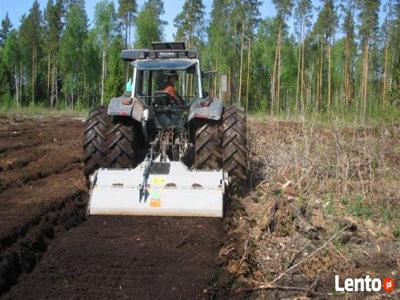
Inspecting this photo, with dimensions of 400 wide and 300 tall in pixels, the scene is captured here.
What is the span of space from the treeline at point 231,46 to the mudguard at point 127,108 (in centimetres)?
2844

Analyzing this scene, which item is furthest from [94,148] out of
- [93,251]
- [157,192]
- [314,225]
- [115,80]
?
[115,80]

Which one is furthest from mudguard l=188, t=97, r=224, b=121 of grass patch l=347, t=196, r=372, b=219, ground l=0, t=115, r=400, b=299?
grass patch l=347, t=196, r=372, b=219

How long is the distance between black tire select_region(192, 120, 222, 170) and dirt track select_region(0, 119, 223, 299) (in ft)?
3.68

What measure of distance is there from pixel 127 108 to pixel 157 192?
1.44 meters

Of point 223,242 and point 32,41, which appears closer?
point 223,242

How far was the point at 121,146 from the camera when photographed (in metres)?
6.65

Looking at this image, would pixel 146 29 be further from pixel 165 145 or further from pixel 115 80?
pixel 165 145

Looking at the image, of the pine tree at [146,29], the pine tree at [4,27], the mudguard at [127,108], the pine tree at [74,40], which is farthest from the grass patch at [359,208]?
the pine tree at [4,27]

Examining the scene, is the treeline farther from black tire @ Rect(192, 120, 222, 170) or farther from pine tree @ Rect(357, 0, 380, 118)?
black tire @ Rect(192, 120, 222, 170)

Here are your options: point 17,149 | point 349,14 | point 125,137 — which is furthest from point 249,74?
point 125,137

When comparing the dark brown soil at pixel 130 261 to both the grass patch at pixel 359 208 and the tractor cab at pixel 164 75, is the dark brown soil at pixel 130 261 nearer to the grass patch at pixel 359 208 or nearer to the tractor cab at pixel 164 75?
the grass patch at pixel 359 208

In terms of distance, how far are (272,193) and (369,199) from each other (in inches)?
45.0

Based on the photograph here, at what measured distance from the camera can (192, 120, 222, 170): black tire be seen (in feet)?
21.6

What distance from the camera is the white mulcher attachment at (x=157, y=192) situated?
18.6ft
